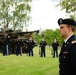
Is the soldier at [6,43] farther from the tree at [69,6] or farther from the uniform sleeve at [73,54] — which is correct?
the uniform sleeve at [73,54]

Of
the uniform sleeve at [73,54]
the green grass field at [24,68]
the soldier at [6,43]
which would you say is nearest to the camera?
the uniform sleeve at [73,54]

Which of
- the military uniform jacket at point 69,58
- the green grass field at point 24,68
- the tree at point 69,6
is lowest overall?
the green grass field at point 24,68

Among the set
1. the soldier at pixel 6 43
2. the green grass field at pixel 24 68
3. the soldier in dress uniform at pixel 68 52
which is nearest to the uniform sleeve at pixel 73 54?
the soldier in dress uniform at pixel 68 52

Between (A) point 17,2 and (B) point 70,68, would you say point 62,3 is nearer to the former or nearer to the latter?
(B) point 70,68

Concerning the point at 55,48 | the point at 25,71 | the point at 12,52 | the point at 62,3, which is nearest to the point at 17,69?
A: the point at 25,71

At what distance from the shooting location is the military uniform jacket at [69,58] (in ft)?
14.4

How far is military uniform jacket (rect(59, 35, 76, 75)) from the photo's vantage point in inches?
173

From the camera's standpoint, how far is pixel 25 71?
15.7 meters

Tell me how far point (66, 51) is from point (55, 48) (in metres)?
23.0

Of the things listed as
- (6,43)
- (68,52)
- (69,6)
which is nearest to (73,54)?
(68,52)

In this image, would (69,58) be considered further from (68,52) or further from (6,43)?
(6,43)

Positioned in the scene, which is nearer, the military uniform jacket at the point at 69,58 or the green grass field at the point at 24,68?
the military uniform jacket at the point at 69,58

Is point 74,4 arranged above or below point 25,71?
above

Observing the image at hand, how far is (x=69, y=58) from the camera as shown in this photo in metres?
4.48
